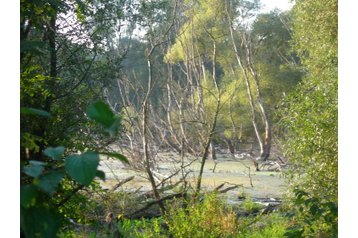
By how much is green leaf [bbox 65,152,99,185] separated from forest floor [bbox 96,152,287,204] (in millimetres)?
5966

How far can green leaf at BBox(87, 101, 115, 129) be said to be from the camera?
77 cm

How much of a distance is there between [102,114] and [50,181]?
4.6 inches

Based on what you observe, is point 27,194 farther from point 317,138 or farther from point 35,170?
point 317,138

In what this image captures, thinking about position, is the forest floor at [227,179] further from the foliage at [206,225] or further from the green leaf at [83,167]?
the green leaf at [83,167]

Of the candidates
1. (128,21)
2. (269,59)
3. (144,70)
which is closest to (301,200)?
(128,21)

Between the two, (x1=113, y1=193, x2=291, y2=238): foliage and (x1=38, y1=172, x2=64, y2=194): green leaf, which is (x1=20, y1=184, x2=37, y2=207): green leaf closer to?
(x1=38, y1=172, x2=64, y2=194): green leaf

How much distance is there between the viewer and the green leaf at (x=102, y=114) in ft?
2.53

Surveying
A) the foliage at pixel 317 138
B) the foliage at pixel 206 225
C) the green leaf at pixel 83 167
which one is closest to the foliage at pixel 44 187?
the green leaf at pixel 83 167

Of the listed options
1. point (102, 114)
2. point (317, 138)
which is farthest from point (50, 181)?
point (317, 138)

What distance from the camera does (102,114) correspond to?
779 mm

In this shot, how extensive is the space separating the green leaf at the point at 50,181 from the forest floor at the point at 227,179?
598 cm

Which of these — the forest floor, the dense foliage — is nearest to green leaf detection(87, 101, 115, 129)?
the dense foliage
